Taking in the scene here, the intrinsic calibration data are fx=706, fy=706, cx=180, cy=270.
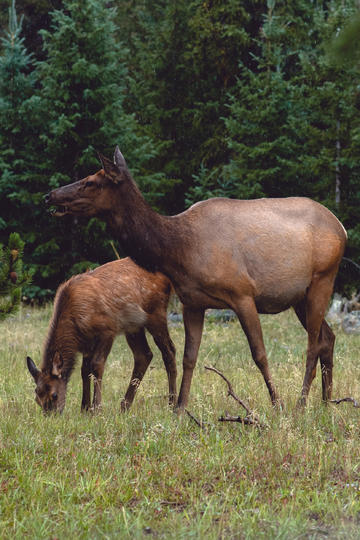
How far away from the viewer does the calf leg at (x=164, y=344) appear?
731 centimetres

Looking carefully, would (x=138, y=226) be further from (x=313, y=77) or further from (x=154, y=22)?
(x=154, y=22)

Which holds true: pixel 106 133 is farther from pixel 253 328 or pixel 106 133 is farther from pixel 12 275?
pixel 12 275

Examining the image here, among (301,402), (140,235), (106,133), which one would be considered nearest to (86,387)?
(140,235)

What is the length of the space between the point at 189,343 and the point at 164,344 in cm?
94

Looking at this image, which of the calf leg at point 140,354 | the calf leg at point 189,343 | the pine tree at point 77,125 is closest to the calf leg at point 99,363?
the calf leg at point 140,354

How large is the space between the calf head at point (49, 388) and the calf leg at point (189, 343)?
1.10 m

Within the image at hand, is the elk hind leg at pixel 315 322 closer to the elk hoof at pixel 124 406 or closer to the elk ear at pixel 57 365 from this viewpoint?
the elk hoof at pixel 124 406

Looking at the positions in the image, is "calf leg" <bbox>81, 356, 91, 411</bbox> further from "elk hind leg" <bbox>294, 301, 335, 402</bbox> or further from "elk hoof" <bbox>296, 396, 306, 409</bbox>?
"elk hind leg" <bbox>294, 301, 335, 402</bbox>

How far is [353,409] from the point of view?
20.4ft

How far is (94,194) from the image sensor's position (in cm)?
617

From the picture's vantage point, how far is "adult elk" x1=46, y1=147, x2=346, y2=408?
6.15 meters

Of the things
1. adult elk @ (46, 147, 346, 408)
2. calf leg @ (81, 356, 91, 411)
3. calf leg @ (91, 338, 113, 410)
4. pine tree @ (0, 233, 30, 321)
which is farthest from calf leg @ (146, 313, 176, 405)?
pine tree @ (0, 233, 30, 321)

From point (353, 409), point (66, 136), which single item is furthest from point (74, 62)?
point (353, 409)

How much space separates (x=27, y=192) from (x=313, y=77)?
705cm
